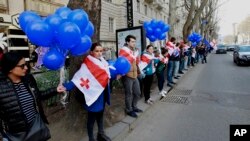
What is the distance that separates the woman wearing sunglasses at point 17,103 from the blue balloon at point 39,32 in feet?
1.57

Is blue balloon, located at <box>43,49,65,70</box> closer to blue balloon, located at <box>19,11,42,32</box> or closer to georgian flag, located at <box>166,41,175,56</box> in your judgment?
blue balloon, located at <box>19,11,42,32</box>

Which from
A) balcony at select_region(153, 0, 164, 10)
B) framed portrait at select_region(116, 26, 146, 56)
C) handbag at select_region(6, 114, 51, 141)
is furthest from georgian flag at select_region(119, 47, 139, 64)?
balcony at select_region(153, 0, 164, 10)

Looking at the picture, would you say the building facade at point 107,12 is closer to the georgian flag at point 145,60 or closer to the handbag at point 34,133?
the georgian flag at point 145,60

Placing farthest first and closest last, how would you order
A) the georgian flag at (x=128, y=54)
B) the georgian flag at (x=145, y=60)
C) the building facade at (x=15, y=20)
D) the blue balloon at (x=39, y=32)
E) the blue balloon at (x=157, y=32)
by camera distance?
the building facade at (x=15, y=20), the blue balloon at (x=157, y=32), the georgian flag at (x=145, y=60), the georgian flag at (x=128, y=54), the blue balloon at (x=39, y=32)

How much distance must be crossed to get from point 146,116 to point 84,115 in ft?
6.51

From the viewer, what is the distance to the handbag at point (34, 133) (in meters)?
2.87

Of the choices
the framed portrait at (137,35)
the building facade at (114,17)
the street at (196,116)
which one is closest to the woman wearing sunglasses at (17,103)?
the street at (196,116)

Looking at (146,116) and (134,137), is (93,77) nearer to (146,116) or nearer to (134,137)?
(134,137)

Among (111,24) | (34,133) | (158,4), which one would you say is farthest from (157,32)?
(158,4)

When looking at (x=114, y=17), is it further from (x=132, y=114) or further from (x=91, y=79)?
(x=91, y=79)

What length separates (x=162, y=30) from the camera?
9.45 metres

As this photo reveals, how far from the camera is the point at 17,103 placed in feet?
9.36

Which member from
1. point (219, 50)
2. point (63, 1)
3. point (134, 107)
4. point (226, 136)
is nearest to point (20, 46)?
point (63, 1)

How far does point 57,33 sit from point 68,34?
21 cm
